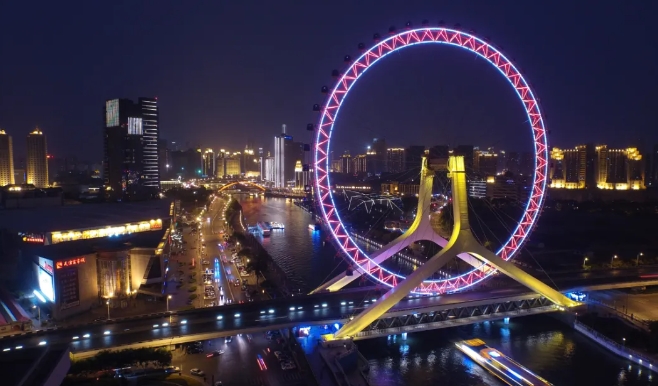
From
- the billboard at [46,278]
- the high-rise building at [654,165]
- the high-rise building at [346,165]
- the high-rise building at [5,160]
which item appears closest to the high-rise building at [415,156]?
the billboard at [46,278]

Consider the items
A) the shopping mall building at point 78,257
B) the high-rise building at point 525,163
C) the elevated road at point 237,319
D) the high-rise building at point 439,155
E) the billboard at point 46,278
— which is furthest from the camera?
the high-rise building at point 525,163

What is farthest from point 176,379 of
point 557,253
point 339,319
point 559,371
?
point 557,253

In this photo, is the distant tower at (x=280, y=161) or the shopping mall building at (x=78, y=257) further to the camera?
the distant tower at (x=280, y=161)

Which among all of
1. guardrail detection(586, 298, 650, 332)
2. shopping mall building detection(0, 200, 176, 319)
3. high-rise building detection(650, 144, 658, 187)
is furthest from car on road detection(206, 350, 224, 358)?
high-rise building detection(650, 144, 658, 187)

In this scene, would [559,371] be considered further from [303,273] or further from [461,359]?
[303,273]

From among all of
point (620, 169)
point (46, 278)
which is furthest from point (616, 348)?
point (620, 169)

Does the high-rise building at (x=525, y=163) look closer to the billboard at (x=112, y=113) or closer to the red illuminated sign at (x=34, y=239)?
the red illuminated sign at (x=34, y=239)

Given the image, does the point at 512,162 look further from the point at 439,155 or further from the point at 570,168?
the point at 439,155
